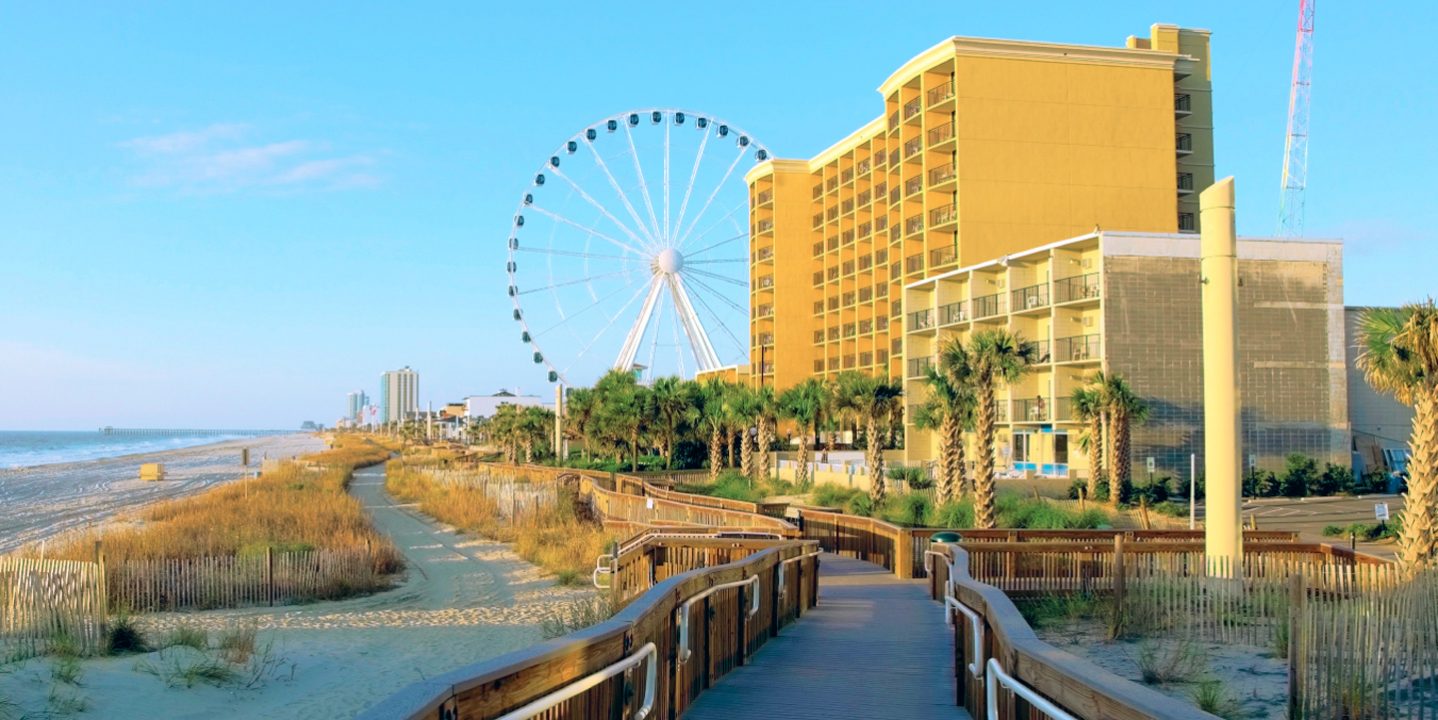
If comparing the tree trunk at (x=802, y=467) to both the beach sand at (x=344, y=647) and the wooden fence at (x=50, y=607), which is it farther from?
the wooden fence at (x=50, y=607)

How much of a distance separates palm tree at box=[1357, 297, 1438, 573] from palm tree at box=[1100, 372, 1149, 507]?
21.0 metres

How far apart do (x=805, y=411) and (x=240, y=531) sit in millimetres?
25390

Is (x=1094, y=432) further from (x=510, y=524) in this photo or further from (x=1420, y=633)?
(x=1420, y=633)

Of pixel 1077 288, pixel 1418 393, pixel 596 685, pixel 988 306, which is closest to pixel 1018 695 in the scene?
pixel 596 685

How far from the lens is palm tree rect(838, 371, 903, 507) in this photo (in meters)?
42.1

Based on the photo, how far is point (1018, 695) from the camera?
6430mm

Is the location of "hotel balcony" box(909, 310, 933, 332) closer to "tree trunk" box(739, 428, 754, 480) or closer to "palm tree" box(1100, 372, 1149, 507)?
"tree trunk" box(739, 428, 754, 480)

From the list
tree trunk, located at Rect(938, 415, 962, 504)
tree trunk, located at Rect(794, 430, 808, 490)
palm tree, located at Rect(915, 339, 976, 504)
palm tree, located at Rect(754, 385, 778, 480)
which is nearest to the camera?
palm tree, located at Rect(915, 339, 976, 504)

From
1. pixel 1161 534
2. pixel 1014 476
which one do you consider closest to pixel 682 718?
pixel 1161 534

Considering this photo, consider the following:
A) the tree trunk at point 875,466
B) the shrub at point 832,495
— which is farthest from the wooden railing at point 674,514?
the tree trunk at point 875,466

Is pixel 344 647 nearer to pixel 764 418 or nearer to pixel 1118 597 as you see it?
pixel 1118 597

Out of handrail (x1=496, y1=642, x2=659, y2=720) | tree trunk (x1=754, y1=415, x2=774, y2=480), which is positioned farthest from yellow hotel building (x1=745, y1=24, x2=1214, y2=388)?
handrail (x1=496, y1=642, x2=659, y2=720)

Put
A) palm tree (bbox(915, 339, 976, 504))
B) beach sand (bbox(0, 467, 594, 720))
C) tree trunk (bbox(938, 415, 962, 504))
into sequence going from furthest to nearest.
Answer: tree trunk (bbox(938, 415, 962, 504)) → palm tree (bbox(915, 339, 976, 504)) → beach sand (bbox(0, 467, 594, 720))

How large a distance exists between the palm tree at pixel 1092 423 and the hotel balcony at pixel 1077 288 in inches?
158
